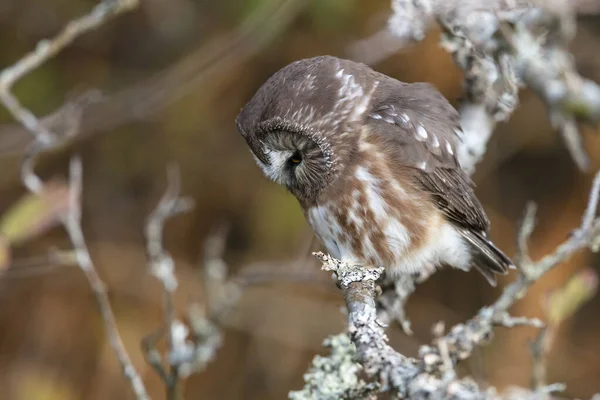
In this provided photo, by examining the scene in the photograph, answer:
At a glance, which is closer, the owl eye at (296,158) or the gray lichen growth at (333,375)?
the gray lichen growth at (333,375)

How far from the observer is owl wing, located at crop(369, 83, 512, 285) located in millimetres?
3146

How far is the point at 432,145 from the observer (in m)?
3.19

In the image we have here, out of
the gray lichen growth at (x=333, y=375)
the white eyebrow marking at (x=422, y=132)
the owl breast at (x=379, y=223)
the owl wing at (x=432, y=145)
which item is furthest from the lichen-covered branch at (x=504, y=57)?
the gray lichen growth at (x=333, y=375)

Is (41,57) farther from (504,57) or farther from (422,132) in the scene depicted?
(504,57)

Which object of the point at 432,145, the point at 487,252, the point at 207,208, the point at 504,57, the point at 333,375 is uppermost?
the point at 207,208

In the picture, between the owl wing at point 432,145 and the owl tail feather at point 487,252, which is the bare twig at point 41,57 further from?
the owl tail feather at point 487,252

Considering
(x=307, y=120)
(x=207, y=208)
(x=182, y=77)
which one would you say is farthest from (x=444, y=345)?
(x=207, y=208)

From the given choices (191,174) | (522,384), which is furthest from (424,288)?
(191,174)

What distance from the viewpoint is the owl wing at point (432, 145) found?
10.3 feet

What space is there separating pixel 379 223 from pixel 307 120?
56 cm

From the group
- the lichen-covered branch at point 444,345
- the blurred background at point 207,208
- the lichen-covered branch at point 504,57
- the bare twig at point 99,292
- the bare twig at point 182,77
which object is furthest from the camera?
the blurred background at point 207,208

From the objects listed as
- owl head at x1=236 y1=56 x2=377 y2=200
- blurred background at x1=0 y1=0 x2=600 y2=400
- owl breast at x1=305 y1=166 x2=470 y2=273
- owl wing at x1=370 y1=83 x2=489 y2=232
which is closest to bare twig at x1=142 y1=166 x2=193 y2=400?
owl head at x1=236 y1=56 x2=377 y2=200

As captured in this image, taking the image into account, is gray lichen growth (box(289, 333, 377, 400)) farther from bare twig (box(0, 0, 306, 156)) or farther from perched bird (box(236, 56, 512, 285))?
bare twig (box(0, 0, 306, 156))

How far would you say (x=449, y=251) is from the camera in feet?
11.2
